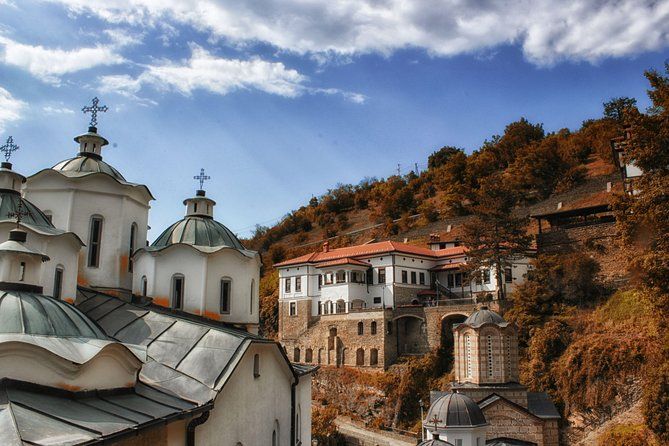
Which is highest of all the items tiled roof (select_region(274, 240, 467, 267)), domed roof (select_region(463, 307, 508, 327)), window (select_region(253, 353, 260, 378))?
tiled roof (select_region(274, 240, 467, 267))

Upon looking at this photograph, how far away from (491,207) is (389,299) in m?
8.52

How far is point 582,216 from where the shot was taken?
36156 millimetres

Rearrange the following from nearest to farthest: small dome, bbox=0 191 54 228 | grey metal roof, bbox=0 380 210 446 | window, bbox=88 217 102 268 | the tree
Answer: grey metal roof, bbox=0 380 210 446 → small dome, bbox=0 191 54 228 → window, bbox=88 217 102 268 → the tree

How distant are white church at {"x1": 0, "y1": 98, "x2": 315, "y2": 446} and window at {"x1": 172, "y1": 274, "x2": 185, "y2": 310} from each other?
3 centimetres

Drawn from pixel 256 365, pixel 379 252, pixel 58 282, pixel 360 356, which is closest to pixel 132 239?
pixel 58 282

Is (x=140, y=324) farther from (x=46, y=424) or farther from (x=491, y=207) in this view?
(x=491, y=207)

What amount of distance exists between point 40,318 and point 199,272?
20.0 ft

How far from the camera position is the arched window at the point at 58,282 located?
12.1 metres

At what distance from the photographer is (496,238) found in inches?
1298

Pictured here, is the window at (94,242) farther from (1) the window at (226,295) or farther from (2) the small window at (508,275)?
(2) the small window at (508,275)

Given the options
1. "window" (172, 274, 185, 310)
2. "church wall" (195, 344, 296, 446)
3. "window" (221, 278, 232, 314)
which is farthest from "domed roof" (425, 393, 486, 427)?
"window" (172, 274, 185, 310)

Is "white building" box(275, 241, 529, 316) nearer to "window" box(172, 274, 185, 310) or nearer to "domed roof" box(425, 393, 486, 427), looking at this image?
"domed roof" box(425, 393, 486, 427)

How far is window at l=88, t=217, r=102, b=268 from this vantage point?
1455cm

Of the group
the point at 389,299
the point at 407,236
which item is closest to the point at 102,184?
the point at 389,299
